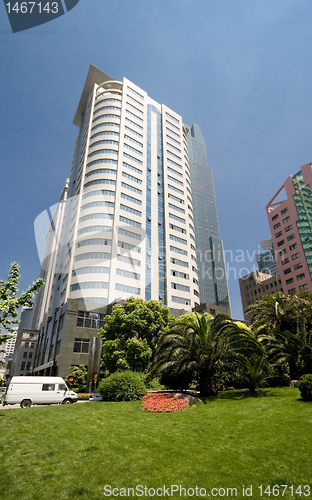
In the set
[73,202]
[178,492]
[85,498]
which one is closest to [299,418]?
[178,492]

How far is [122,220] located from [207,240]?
4002 inches

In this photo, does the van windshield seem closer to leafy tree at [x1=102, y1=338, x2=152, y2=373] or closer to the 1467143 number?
leafy tree at [x1=102, y1=338, x2=152, y2=373]

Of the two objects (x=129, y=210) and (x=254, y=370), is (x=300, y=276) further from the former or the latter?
(x=254, y=370)

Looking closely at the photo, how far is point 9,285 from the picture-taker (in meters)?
14.3

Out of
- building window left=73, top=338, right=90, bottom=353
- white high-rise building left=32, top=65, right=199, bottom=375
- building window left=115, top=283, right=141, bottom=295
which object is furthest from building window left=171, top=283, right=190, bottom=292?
building window left=73, top=338, right=90, bottom=353

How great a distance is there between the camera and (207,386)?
63.9ft

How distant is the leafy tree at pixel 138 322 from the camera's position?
3694cm

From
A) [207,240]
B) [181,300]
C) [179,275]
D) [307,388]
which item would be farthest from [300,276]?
[207,240]

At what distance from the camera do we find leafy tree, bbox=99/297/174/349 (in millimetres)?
36938

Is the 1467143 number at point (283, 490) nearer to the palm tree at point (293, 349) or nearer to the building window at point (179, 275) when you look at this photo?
the palm tree at point (293, 349)

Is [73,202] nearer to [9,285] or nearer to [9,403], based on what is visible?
[9,403]

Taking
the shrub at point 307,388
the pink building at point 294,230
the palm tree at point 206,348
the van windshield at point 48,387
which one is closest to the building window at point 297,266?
the pink building at point 294,230

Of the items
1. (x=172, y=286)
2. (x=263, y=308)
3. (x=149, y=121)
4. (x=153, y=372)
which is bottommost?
(x=153, y=372)

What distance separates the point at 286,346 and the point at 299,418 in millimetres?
12379
